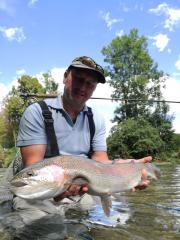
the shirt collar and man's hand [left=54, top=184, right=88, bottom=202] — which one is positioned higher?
the shirt collar

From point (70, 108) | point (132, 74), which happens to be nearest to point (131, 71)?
point (132, 74)

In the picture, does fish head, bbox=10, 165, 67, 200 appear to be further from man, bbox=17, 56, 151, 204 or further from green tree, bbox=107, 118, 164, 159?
green tree, bbox=107, 118, 164, 159

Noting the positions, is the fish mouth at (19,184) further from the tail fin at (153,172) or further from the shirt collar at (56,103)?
the tail fin at (153,172)

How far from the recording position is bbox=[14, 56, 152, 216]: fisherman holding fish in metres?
5.12

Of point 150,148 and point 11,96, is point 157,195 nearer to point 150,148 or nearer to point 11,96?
point 150,148

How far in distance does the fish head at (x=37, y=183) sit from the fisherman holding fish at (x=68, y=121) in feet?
3.58

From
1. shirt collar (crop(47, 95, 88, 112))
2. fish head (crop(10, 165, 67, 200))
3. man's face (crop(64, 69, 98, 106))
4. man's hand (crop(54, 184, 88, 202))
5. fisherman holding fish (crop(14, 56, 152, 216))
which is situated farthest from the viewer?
shirt collar (crop(47, 95, 88, 112))

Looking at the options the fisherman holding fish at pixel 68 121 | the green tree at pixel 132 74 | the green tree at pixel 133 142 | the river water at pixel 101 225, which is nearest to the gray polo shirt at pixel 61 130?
the fisherman holding fish at pixel 68 121

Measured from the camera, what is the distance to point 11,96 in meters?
54.0

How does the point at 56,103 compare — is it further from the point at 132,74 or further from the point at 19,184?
the point at 132,74

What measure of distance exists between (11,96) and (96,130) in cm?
4934

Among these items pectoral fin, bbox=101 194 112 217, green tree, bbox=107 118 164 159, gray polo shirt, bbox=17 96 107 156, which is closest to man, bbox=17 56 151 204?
gray polo shirt, bbox=17 96 107 156

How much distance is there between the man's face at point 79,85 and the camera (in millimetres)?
5255

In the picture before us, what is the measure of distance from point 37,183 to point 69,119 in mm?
1642
